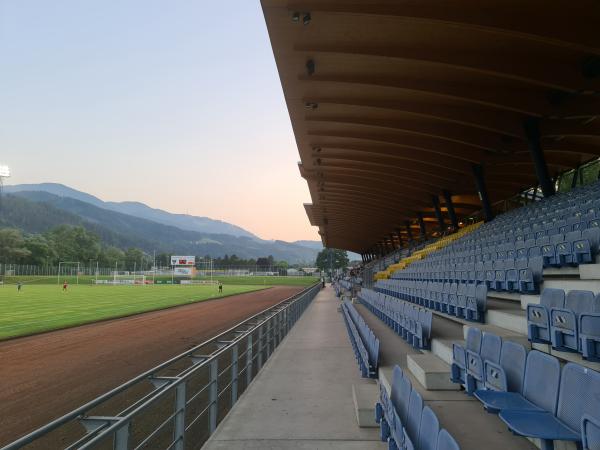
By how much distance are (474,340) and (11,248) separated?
396ft

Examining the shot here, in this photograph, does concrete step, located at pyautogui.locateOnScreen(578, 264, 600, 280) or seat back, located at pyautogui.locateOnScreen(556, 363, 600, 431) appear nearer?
seat back, located at pyautogui.locateOnScreen(556, 363, 600, 431)

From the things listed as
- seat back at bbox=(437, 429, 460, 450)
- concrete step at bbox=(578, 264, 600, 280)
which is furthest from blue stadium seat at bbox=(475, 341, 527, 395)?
concrete step at bbox=(578, 264, 600, 280)

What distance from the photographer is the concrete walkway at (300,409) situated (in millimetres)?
4410

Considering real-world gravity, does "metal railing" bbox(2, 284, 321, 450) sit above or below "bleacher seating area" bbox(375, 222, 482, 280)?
below

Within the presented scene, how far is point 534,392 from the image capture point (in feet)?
9.55

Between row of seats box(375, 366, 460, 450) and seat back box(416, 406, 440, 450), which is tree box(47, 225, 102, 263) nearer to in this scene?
row of seats box(375, 366, 460, 450)

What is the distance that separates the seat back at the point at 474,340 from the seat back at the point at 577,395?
1.49 m

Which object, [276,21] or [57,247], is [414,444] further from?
[57,247]

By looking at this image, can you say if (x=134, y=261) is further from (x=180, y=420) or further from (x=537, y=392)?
(x=537, y=392)

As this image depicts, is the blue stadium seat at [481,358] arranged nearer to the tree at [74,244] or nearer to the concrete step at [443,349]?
the concrete step at [443,349]

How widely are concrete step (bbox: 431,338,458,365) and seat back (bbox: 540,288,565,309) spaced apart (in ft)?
3.44

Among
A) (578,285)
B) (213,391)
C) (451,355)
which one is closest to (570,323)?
(451,355)

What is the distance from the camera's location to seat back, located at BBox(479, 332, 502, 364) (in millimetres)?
3648

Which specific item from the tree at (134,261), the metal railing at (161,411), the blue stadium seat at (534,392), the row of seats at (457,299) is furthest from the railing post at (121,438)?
the tree at (134,261)
